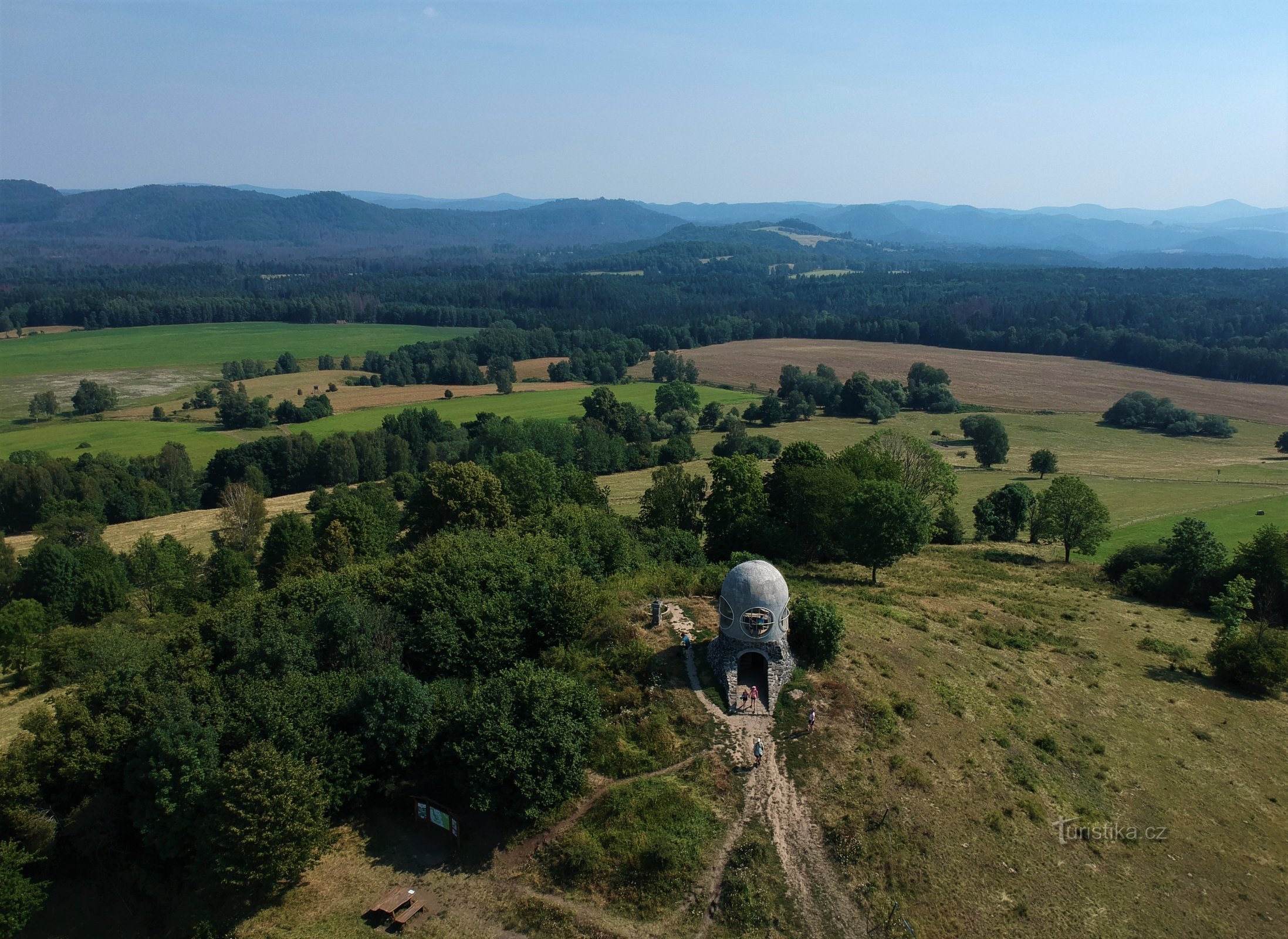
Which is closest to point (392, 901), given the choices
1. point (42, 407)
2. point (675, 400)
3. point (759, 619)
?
point (759, 619)

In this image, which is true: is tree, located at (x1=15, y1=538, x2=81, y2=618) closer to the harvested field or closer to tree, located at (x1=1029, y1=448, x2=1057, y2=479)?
tree, located at (x1=1029, y1=448, x2=1057, y2=479)

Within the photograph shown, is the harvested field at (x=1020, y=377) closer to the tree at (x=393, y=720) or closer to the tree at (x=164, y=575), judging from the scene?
the tree at (x=164, y=575)

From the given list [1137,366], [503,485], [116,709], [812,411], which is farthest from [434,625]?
[1137,366]

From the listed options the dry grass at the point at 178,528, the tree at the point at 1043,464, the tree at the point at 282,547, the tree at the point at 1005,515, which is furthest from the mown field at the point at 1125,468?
the dry grass at the point at 178,528

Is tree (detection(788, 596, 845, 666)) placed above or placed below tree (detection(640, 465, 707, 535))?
above

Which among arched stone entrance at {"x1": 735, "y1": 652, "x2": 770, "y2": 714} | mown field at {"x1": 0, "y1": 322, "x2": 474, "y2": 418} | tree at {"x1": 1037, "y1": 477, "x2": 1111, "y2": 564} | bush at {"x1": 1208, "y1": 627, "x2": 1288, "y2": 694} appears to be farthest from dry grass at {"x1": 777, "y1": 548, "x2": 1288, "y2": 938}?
mown field at {"x1": 0, "y1": 322, "x2": 474, "y2": 418}
